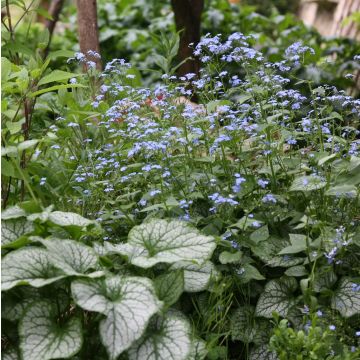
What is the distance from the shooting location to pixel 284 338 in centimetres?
210

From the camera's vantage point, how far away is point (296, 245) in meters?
2.34

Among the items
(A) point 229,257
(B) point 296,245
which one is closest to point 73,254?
(A) point 229,257

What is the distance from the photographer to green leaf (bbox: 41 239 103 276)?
6.67 ft

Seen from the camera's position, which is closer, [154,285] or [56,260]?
[56,260]

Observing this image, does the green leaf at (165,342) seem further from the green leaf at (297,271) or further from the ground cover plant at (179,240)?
the green leaf at (297,271)

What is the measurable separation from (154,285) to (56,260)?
33cm

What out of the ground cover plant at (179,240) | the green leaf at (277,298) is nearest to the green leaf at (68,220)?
the ground cover plant at (179,240)

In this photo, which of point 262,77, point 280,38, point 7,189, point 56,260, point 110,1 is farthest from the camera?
point 110,1

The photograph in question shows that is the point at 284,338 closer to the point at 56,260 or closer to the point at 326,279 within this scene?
the point at 326,279

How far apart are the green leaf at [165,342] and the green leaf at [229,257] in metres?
0.30

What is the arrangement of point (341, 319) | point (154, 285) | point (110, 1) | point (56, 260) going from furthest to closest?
point (110, 1) → point (341, 319) → point (154, 285) → point (56, 260)

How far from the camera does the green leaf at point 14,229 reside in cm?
223

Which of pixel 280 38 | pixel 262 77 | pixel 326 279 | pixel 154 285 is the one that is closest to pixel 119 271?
pixel 154 285

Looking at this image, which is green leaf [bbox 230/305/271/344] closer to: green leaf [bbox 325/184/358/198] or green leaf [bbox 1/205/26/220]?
green leaf [bbox 325/184/358/198]
